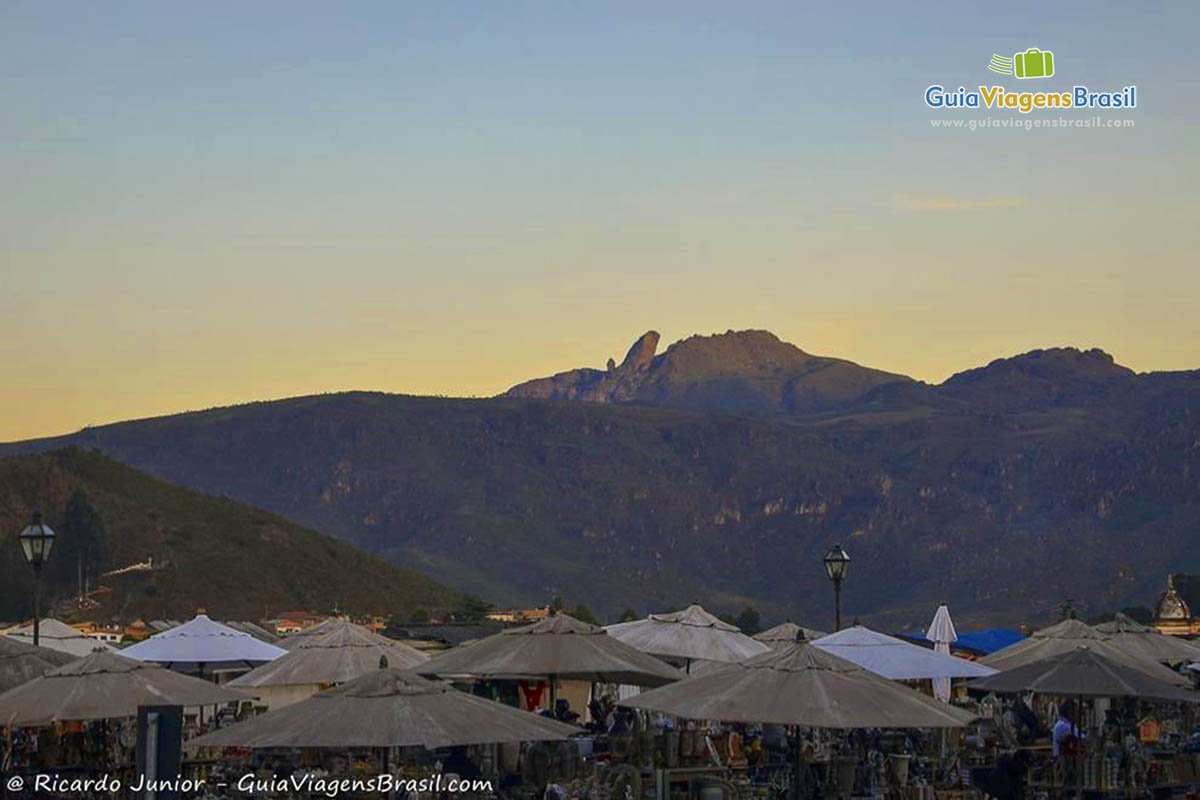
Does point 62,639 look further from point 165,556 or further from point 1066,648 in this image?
point 165,556

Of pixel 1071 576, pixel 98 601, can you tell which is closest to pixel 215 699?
pixel 98 601

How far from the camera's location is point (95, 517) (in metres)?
99.6

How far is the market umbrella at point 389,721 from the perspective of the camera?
1747cm

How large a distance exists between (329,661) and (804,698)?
9529 millimetres

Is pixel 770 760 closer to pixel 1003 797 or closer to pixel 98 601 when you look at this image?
pixel 1003 797

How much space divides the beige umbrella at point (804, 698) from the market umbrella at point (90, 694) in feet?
16.8

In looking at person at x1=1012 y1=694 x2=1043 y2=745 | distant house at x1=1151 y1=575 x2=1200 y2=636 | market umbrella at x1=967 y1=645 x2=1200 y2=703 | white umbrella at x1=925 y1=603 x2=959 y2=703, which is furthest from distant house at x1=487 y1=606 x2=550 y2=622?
market umbrella at x1=967 y1=645 x2=1200 y2=703

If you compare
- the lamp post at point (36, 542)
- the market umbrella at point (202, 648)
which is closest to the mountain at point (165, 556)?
the market umbrella at point (202, 648)

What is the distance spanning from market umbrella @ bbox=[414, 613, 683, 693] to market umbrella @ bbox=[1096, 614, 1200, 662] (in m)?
10.9

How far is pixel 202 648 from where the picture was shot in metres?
29.9

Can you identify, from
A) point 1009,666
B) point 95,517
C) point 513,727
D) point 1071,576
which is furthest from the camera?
point 1071,576

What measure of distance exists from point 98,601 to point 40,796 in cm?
7369

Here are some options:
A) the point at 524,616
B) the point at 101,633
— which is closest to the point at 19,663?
the point at 101,633

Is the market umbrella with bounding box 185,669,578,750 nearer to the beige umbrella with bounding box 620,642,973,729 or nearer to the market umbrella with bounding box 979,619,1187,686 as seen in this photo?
the beige umbrella with bounding box 620,642,973,729
